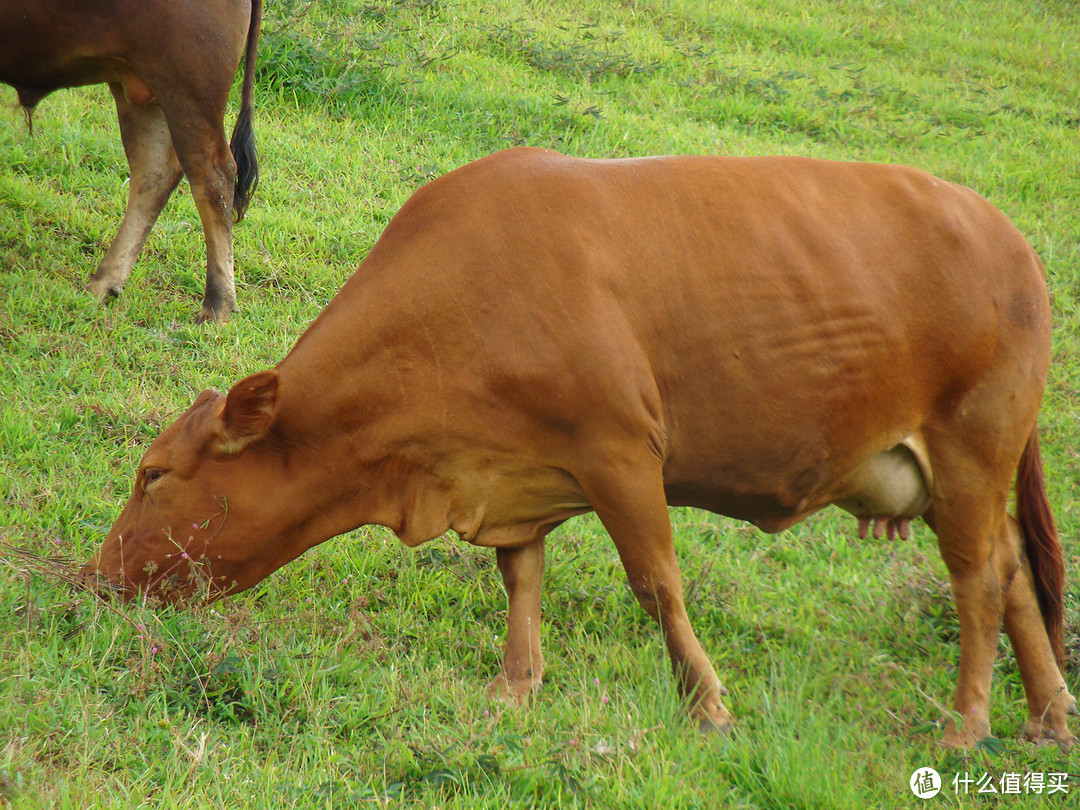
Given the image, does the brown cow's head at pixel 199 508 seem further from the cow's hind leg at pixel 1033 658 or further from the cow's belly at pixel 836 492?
the cow's hind leg at pixel 1033 658

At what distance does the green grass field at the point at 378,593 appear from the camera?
293 cm

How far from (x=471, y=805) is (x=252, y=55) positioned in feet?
15.4

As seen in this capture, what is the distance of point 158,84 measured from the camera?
530cm

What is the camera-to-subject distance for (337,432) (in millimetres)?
3484

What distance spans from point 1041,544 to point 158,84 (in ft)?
14.7

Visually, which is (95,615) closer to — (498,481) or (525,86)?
(498,481)

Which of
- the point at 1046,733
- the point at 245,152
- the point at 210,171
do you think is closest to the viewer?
the point at 1046,733

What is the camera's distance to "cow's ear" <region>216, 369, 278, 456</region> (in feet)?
11.1

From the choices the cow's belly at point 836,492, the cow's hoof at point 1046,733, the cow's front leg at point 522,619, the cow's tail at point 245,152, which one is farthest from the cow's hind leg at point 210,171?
the cow's hoof at point 1046,733

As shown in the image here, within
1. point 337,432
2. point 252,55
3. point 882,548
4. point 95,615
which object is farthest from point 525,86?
point 95,615

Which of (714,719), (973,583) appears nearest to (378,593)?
(714,719)

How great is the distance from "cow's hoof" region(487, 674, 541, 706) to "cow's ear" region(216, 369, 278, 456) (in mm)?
1138

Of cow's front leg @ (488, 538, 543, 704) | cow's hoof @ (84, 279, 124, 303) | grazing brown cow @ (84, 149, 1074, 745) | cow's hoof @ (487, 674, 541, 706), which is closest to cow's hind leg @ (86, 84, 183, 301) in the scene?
cow's hoof @ (84, 279, 124, 303)

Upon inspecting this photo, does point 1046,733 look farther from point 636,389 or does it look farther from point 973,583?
point 636,389
